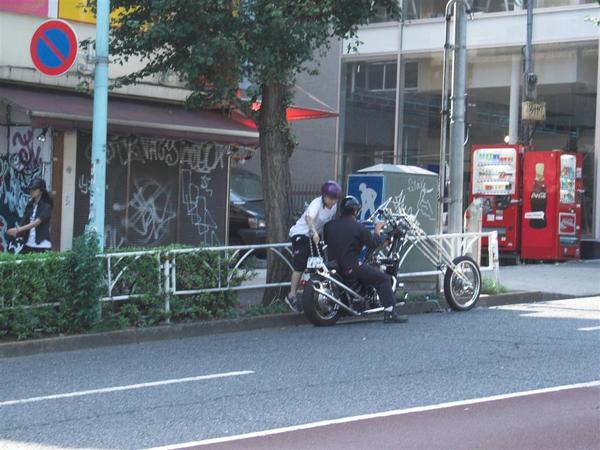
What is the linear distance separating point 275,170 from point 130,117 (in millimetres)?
2700

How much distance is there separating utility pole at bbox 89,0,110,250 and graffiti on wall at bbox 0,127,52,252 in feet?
10.3

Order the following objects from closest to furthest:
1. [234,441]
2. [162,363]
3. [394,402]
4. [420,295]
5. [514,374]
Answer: [234,441] → [394,402] → [514,374] → [162,363] → [420,295]

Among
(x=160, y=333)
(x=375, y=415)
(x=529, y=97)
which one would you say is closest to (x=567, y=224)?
(x=529, y=97)

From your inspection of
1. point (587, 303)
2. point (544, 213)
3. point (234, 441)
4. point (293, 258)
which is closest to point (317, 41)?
point (293, 258)

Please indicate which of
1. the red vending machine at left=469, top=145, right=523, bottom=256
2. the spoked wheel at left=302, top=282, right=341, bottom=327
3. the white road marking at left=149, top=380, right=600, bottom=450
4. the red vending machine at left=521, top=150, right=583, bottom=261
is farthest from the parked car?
the white road marking at left=149, top=380, right=600, bottom=450

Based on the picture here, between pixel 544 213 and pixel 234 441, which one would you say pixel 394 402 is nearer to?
pixel 234 441

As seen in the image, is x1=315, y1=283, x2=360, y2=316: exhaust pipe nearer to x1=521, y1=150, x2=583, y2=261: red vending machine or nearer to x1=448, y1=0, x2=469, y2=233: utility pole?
x1=448, y1=0, x2=469, y2=233: utility pole

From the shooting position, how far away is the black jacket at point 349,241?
11875 millimetres

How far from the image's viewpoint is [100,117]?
1149cm

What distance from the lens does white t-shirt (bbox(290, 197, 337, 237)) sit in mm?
12297

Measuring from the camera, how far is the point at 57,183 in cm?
1452

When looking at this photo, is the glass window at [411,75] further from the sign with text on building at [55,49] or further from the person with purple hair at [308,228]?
the sign with text on building at [55,49]

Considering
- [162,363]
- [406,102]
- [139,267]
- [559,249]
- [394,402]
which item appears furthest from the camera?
[406,102]

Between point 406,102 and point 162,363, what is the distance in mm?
17160
